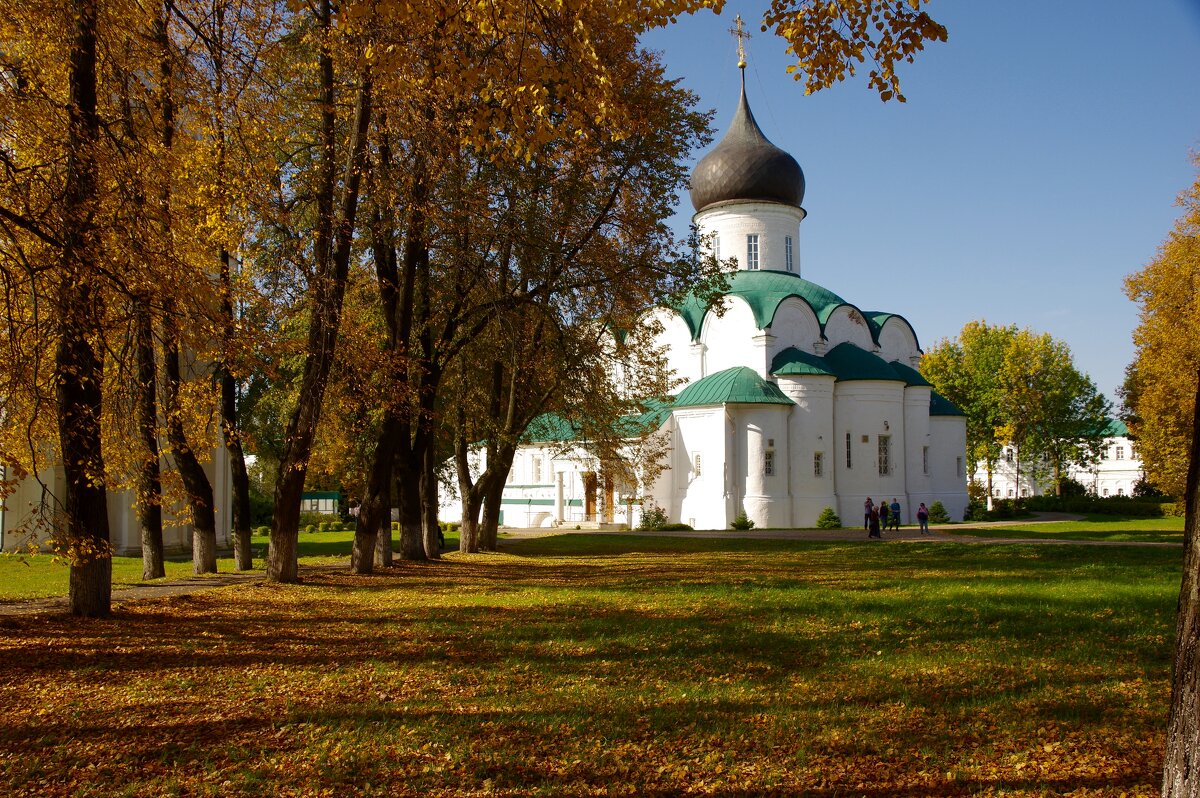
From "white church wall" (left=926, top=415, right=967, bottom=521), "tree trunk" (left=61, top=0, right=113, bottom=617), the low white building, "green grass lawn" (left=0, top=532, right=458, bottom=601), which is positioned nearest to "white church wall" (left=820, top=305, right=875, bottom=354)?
"white church wall" (left=926, top=415, right=967, bottom=521)

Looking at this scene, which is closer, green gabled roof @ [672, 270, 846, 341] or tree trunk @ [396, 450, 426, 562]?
tree trunk @ [396, 450, 426, 562]

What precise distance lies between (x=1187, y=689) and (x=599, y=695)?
4186 millimetres

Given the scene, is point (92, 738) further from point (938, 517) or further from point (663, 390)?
point (938, 517)

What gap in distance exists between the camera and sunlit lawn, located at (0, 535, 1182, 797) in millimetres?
5320

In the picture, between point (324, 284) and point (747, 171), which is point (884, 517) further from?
point (324, 284)

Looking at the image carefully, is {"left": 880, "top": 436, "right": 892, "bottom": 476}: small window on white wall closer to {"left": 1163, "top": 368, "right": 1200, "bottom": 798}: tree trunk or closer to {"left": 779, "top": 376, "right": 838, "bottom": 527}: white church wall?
{"left": 779, "top": 376, "right": 838, "bottom": 527}: white church wall

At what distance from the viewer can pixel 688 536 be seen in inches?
1280

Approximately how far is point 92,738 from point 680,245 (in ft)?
48.6

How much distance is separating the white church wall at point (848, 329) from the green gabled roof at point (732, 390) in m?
4.91

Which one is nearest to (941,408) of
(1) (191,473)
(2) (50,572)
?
(1) (191,473)

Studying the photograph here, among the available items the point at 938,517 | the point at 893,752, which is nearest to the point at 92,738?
the point at 893,752

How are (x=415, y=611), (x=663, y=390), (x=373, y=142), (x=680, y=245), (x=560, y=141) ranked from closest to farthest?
(x=415, y=611) → (x=373, y=142) → (x=560, y=141) → (x=680, y=245) → (x=663, y=390)

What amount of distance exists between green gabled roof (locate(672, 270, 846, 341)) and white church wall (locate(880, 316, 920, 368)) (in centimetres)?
383

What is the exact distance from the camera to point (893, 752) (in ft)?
18.7
